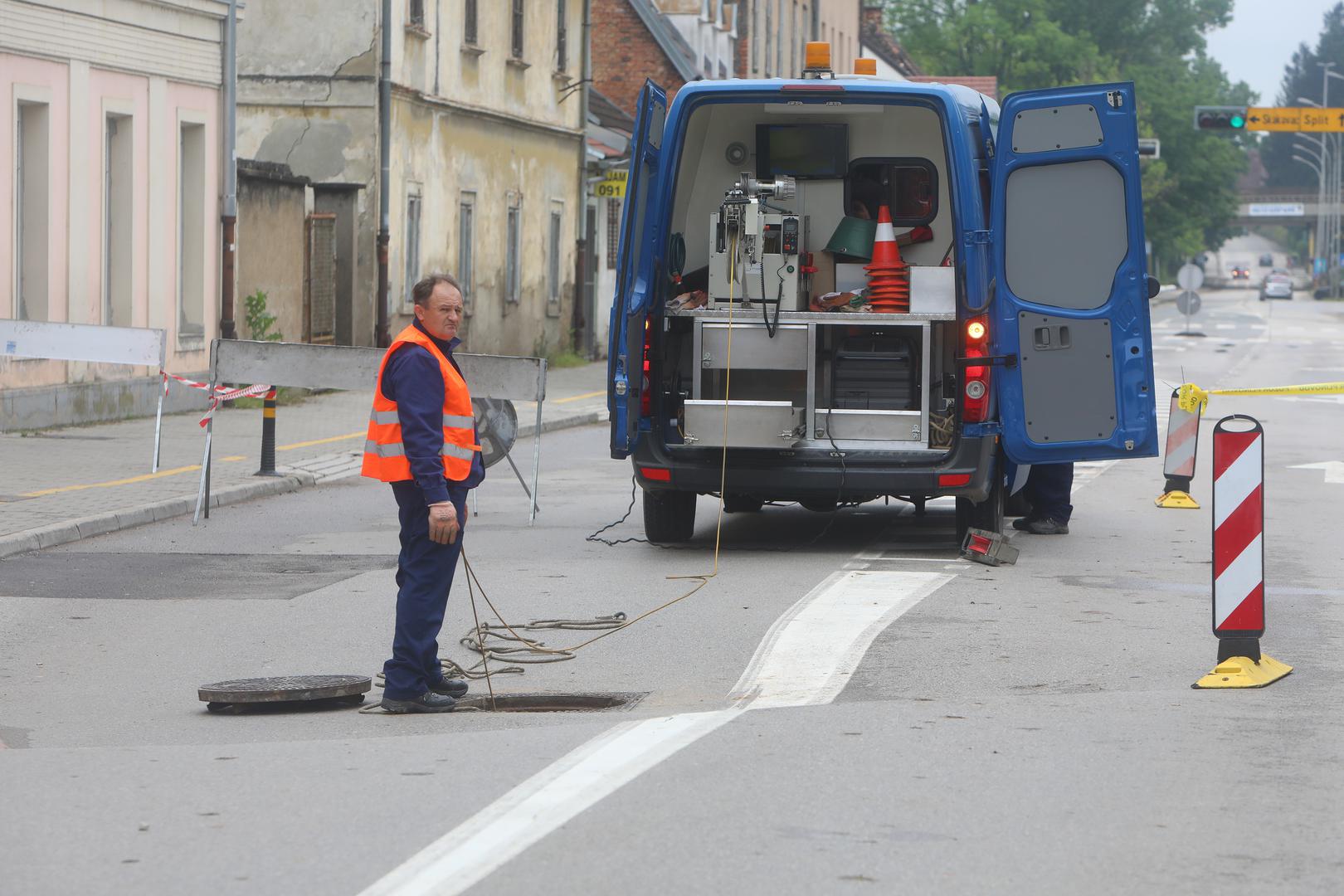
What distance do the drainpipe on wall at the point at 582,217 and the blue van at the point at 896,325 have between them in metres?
23.9

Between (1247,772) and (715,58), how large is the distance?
155 feet

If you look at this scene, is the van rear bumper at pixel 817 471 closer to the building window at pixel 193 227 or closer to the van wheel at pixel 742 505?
the van wheel at pixel 742 505

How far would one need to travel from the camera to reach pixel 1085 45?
3642 inches

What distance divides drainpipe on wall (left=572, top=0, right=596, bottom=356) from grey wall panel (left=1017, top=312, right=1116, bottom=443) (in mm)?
25420

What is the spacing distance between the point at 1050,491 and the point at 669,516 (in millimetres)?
2580

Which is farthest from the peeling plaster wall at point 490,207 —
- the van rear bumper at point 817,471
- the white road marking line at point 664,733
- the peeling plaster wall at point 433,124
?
the white road marking line at point 664,733

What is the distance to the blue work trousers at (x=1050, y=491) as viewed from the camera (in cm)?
1363

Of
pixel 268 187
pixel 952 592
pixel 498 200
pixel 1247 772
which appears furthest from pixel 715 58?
pixel 1247 772

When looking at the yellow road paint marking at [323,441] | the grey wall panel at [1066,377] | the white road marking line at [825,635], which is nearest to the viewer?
the white road marking line at [825,635]

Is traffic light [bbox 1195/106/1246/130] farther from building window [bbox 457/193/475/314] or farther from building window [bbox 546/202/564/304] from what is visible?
building window [bbox 457/193/475/314]

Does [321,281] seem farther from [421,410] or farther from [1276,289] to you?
[1276,289]

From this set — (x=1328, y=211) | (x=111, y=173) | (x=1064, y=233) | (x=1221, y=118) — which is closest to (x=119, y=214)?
(x=111, y=173)

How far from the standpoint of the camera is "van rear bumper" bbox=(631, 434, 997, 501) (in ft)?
39.3

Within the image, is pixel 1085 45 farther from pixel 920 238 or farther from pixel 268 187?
pixel 920 238
